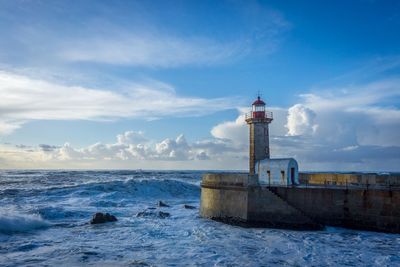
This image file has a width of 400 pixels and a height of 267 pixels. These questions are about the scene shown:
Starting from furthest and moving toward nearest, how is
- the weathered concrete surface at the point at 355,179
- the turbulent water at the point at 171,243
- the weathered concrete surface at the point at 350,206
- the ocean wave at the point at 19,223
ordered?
the ocean wave at the point at 19,223
the weathered concrete surface at the point at 355,179
the weathered concrete surface at the point at 350,206
the turbulent water at the point at 171,243

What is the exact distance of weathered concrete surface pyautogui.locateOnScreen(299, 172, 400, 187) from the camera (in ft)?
50.2

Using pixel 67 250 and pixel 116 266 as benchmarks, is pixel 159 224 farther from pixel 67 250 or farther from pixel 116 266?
pixel 116 266

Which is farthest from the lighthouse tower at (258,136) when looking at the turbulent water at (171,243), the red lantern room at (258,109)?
the turbulent water at (171,243)

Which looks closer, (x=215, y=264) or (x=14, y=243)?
(x=215, y=264)

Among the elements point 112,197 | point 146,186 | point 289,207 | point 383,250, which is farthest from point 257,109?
point 146,186

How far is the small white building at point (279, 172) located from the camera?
16.9m

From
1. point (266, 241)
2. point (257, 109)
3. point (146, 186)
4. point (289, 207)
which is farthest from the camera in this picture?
point (146, 186)

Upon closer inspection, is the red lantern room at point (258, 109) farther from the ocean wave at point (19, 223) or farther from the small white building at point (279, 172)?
the ocean wave at point (19, 223)

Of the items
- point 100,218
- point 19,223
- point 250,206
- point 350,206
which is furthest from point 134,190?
point 350,206

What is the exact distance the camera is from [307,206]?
15.5 meters

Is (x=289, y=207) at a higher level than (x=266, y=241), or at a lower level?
higher

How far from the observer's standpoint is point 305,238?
13.7 metres

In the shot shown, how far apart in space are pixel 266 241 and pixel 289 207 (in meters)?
2.59

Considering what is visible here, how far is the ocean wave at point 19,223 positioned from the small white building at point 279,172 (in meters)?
10.2
